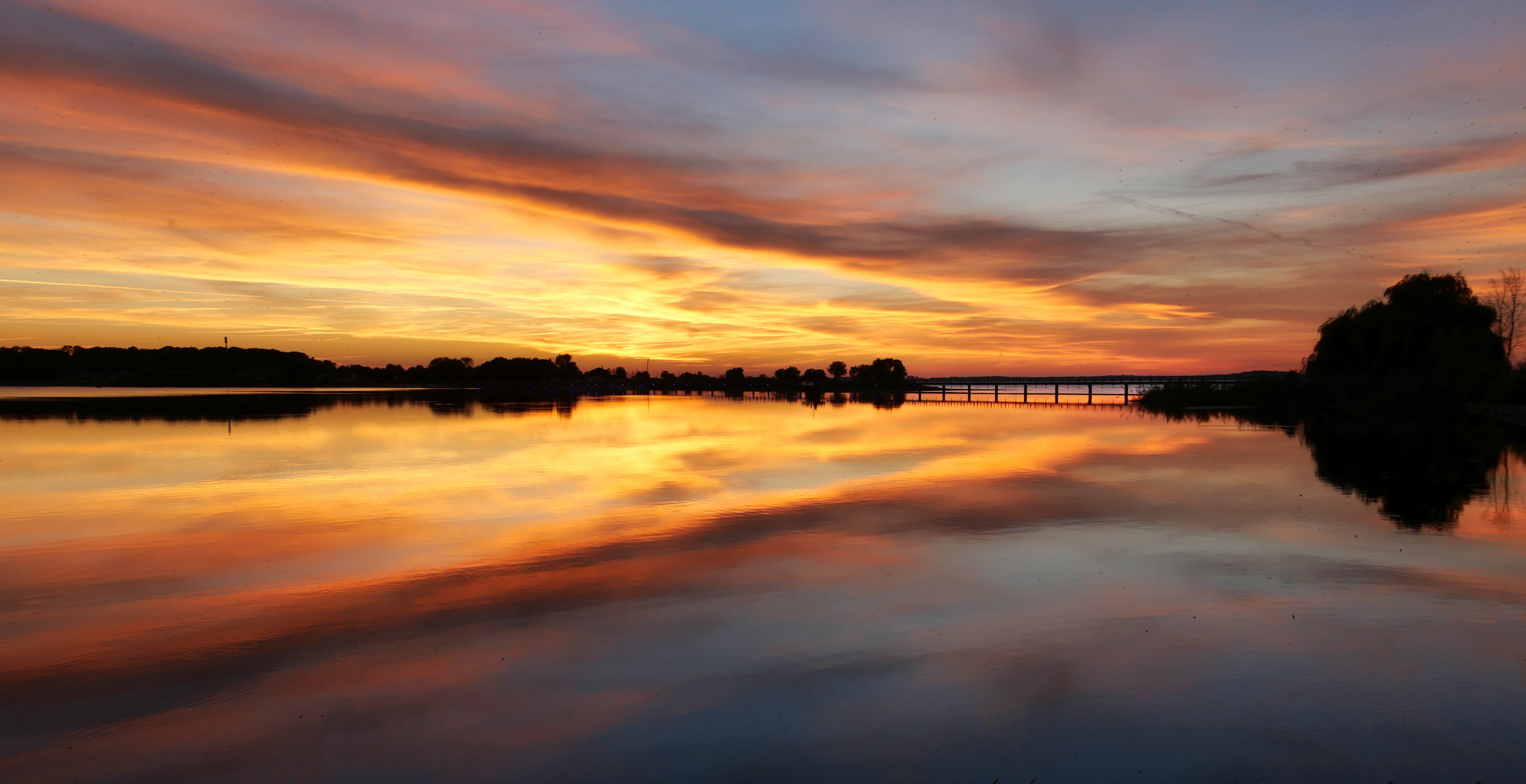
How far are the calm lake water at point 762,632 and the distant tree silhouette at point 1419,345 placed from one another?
158ft

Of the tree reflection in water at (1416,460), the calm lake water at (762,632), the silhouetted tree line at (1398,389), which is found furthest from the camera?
the silhouetted tree line at (1398,389)

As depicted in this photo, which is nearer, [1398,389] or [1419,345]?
[1398,389]

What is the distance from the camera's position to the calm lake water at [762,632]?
6.41m

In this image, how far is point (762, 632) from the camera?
919 cm

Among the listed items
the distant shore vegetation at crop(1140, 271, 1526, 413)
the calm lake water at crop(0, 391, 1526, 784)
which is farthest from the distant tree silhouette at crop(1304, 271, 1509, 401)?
the calm lake water at crop(0, 391, 1526, 784)

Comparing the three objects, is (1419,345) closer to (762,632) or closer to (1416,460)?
(1416,460)

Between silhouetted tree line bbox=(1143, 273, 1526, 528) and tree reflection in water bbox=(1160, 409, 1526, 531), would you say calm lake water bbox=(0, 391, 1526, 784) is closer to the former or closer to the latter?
tree reflection in water bbox=(1160, 409, 1526, 531)

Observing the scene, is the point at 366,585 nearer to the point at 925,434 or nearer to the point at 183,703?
the point at 183,703

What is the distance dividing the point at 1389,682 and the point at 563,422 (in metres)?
47.6

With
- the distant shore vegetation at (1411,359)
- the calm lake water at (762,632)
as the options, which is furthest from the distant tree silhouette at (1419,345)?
→ the calm lake water at (762,632)

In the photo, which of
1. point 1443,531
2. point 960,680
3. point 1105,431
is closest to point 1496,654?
point 960,680

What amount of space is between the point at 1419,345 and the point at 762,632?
74411mm

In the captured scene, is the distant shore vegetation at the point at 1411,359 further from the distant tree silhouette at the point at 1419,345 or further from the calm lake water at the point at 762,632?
the calm lake water at the point at 762,632

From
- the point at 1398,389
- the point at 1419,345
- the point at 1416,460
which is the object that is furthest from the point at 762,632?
the point at 1419,345
